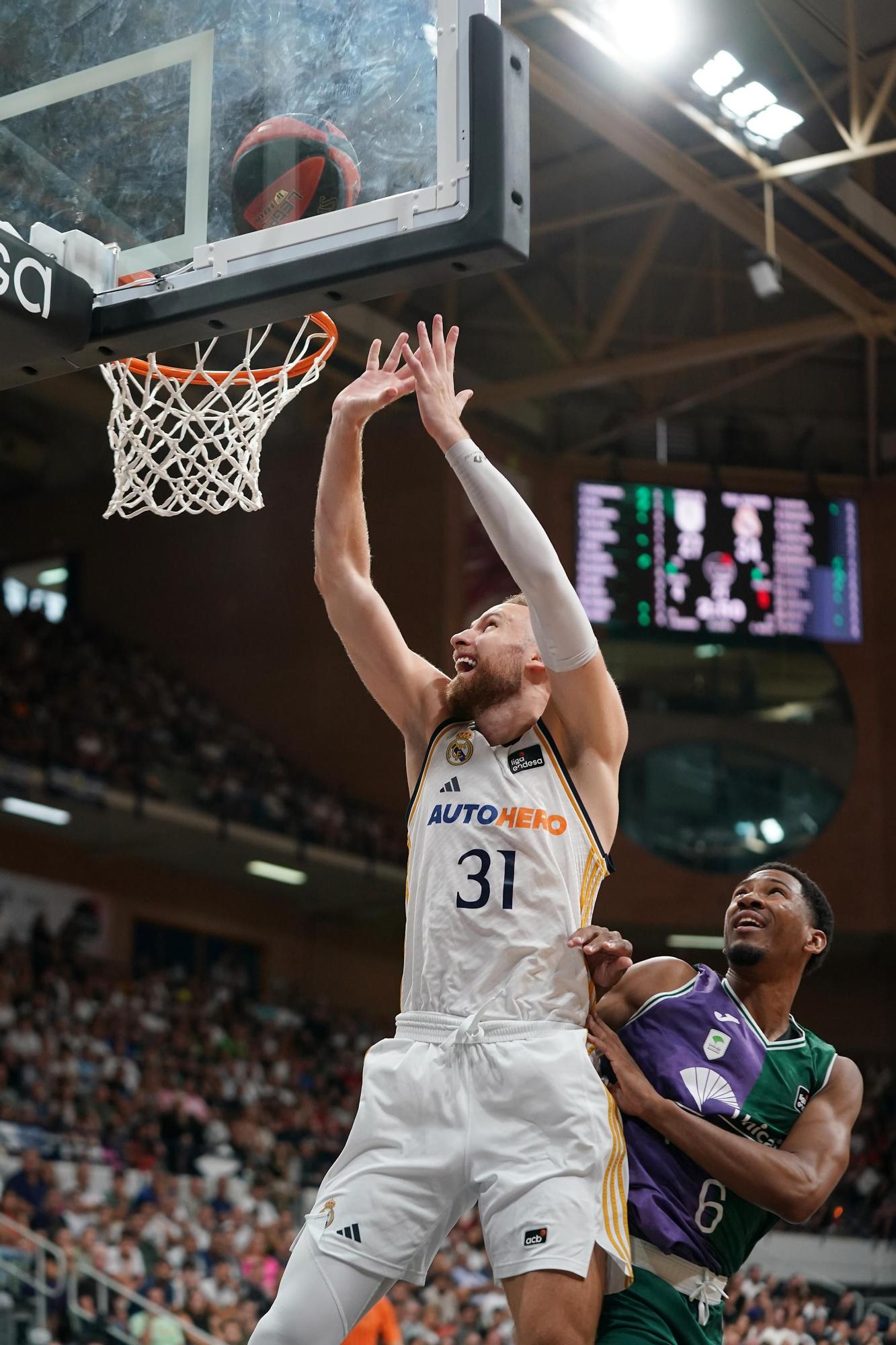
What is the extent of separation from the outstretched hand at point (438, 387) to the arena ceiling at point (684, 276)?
7.73 meters

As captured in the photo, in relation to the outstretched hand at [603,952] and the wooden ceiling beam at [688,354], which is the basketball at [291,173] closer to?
the outstretched hand at [603,952]

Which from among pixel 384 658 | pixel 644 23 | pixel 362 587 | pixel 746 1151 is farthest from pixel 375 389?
pixel 644 23

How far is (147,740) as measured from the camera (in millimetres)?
17594

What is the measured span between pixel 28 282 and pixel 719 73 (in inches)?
360

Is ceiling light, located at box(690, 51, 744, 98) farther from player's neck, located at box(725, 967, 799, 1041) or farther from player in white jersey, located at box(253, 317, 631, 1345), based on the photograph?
player's neck, located at box(725, 967, 799, 1041)

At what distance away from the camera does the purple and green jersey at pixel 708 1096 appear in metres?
3.47

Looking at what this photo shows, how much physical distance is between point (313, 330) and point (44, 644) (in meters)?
14.5

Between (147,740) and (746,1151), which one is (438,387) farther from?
(147,740)

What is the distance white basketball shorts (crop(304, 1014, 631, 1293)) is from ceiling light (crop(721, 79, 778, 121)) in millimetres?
9505

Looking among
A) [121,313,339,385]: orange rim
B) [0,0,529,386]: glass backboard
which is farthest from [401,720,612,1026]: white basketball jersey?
[121,313,339,385]: orange rim

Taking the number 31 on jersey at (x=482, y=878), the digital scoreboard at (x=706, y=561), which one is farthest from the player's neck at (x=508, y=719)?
the digital scoreboard at (x=706, y=561)

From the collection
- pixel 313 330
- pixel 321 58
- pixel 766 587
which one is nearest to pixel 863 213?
pixel 766 587

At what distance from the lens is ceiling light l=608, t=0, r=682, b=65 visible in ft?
34.7

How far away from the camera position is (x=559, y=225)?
44.9ft
